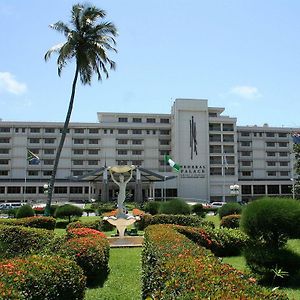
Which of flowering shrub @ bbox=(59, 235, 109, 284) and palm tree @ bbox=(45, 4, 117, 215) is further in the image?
palm tree @ bbox=(45, 4, 117, 215)

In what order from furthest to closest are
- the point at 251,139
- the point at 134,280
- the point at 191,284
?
the point at 251,139
the point at 134,280
the point at 191,284

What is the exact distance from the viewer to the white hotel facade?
79.2 m

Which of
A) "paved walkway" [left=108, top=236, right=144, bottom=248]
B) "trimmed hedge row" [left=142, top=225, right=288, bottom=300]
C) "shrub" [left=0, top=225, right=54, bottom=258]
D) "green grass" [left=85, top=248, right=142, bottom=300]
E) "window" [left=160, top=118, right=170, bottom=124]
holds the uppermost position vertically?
"window" [left=160, top=118, right=170, bottom=124]

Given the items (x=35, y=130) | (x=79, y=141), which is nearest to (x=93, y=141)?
(x=79, y=141)

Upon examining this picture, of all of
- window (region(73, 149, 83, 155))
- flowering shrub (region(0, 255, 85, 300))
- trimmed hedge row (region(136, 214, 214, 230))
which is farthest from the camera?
window (region(73, 149, 83, 155))

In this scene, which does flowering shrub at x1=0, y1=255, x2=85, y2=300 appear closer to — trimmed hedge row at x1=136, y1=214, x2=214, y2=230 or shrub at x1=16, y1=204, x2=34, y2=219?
trimmed hedge row at x1=136, y1=214, x2=214, y2=230

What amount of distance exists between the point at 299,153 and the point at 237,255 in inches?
339

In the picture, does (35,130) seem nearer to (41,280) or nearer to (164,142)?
(164,142)

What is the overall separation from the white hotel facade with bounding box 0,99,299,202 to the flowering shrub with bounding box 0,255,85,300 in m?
68.7

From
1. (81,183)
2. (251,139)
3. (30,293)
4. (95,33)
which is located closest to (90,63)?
(95,33)

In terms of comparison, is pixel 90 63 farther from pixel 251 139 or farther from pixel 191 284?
pixel 251 139

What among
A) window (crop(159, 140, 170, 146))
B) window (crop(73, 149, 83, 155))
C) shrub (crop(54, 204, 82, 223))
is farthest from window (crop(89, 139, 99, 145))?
shrub (crop(54, 204, 82, 223))

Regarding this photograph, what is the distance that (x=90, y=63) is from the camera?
3381cm

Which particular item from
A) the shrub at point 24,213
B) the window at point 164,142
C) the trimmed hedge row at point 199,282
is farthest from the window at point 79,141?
the trimmed hedge row at point 199,282
